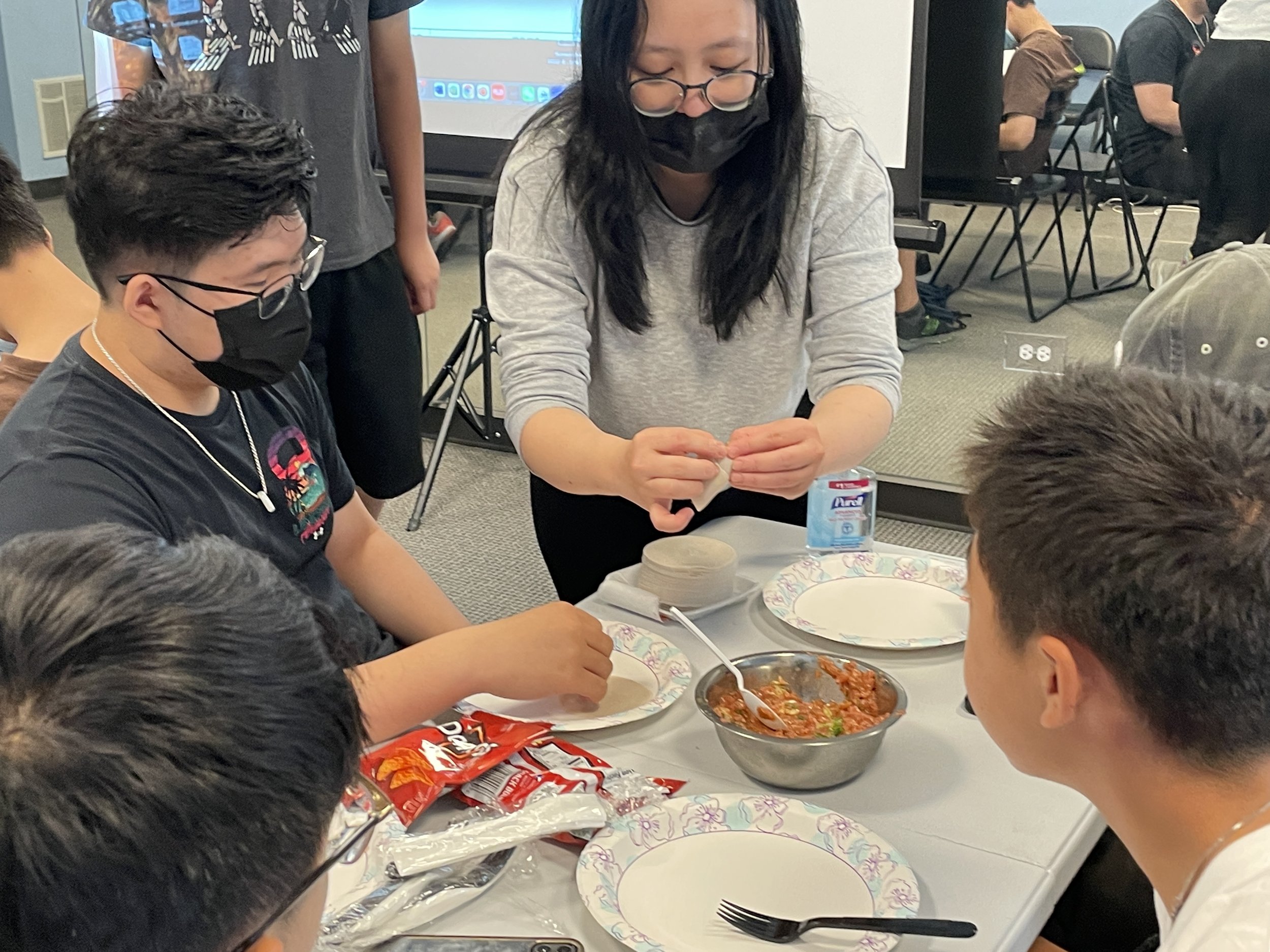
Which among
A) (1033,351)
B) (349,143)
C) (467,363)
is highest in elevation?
(349,143)

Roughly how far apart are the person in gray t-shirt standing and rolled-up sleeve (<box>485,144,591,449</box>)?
746 mm

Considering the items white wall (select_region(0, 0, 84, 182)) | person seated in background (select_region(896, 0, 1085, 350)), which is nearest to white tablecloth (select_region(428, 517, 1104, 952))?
→ person seated in background (select_region(896, 0, 1085, 350))

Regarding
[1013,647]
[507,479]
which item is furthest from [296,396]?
[507,479]

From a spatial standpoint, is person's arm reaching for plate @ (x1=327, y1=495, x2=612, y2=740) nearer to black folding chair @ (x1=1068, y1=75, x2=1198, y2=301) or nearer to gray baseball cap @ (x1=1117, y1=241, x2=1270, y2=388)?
gray baseball cap @ (x1=1117, y1=241, x2=1270, y2=388)

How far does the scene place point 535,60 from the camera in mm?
3412

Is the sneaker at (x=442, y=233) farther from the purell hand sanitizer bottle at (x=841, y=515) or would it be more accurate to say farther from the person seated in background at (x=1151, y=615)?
the person seated in background at (x=1151, y=615)

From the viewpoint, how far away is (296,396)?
5.12 feet

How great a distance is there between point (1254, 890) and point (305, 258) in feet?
3.90

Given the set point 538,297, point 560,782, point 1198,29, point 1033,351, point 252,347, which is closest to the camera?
point 560,782

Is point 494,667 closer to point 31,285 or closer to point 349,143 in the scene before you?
point 31,285

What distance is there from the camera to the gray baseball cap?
1.62 metres

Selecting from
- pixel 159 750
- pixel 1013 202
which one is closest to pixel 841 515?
pixel 159 750

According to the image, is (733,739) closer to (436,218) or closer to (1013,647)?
(1013,647)

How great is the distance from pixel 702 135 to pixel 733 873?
0.88 meters
